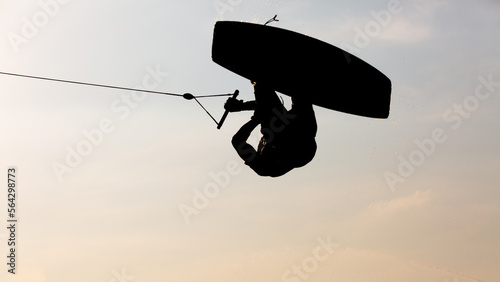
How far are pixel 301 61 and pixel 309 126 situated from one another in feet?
4.49

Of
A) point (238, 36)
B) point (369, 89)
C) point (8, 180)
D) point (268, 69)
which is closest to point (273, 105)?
point (268, 69)

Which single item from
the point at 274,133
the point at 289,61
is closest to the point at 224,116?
the point at 274,133

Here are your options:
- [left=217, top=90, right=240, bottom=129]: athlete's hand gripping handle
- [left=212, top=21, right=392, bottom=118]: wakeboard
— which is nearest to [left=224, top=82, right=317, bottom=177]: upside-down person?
[left=217, top=90, right=240, bottom=129]: athlete's hand gripping handle

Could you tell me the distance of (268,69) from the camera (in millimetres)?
13141

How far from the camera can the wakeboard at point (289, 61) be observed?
12984 millimetres

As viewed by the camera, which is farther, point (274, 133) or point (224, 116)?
point (224, 116)

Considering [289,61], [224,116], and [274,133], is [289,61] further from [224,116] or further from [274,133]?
[224,116]

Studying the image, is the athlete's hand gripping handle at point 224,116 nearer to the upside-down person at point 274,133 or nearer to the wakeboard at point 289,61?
the upside-down person at point 274,133

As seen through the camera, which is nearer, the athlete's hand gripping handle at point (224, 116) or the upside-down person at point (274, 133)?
the upside-down person at point (274, 133)

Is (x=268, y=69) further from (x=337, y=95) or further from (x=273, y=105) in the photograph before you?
(x=337, y=95)

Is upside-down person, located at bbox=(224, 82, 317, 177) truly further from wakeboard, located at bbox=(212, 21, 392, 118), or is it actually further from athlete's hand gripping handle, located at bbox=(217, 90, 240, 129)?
wakeboard, located at bbox=(212, 21, 392, 118)

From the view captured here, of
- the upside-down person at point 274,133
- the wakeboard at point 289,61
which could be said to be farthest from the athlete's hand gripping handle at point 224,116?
the wakeboard at point 289,61

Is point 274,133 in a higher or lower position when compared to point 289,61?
lower

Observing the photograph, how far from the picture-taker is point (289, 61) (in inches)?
518
